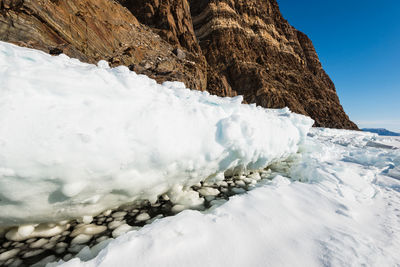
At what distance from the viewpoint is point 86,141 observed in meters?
1.10

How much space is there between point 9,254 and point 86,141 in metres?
0.75

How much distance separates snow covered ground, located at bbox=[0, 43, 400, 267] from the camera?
3.06 ft

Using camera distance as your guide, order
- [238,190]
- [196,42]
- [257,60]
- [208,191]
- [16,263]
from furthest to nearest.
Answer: [257,60], [196,42], [238,190], [208,191], [16,263]

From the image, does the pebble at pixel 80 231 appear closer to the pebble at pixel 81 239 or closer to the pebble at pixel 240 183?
the pebble at pixel 81 239

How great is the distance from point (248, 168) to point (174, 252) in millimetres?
1931

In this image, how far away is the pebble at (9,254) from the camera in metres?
0.96

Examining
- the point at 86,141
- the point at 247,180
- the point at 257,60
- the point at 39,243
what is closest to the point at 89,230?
the point at 39,243

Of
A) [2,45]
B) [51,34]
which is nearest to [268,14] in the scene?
[51,34]

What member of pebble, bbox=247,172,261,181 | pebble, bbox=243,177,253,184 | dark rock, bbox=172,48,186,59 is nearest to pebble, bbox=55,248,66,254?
pebble, bbox=243,177,253,184

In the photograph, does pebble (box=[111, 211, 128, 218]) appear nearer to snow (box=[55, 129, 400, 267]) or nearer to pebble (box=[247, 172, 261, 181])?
snow (box=[55, 129, 400, 267])

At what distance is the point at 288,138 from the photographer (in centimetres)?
319

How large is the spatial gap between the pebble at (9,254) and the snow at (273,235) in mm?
402

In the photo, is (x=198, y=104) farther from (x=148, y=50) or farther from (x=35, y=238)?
(x=148, y=50)

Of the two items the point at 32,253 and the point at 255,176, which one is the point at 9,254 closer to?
the point at 32,253
